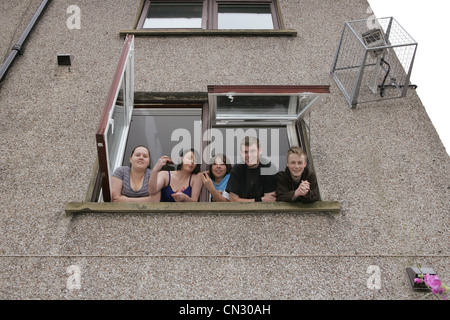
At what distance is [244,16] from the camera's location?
6.70 m

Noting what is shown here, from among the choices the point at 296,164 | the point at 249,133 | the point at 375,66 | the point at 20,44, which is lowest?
the point at 296,164

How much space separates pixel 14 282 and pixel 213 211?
6.29 ft

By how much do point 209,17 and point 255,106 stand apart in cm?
282

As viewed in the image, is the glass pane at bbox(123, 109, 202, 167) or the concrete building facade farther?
the glass pane at bbox(123, 109, 202, 167)

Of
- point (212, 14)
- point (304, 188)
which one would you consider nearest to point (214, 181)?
point (304, 188)

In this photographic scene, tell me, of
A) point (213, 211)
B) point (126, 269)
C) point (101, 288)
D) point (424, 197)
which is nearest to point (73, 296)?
point (101, 288)

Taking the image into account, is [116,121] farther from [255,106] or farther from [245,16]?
[245,16]

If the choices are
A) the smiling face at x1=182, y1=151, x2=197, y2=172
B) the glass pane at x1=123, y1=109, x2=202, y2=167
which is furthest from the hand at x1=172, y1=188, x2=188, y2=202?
the glass pane at x1=123, y1=109, x2=202, y2=167

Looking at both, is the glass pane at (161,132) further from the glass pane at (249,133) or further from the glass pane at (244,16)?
the glass pane at (244,16)

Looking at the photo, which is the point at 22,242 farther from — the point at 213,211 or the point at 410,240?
the point at 410,240

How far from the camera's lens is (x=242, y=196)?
386 cm

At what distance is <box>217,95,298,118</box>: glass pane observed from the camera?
4.38 meters

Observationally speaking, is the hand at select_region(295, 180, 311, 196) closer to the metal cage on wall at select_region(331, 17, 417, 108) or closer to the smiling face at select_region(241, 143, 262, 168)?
the smiling face at select_region(241, 143, 262, 168)

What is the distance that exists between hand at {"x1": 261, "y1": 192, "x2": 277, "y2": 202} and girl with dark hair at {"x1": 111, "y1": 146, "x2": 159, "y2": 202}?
115 cm
